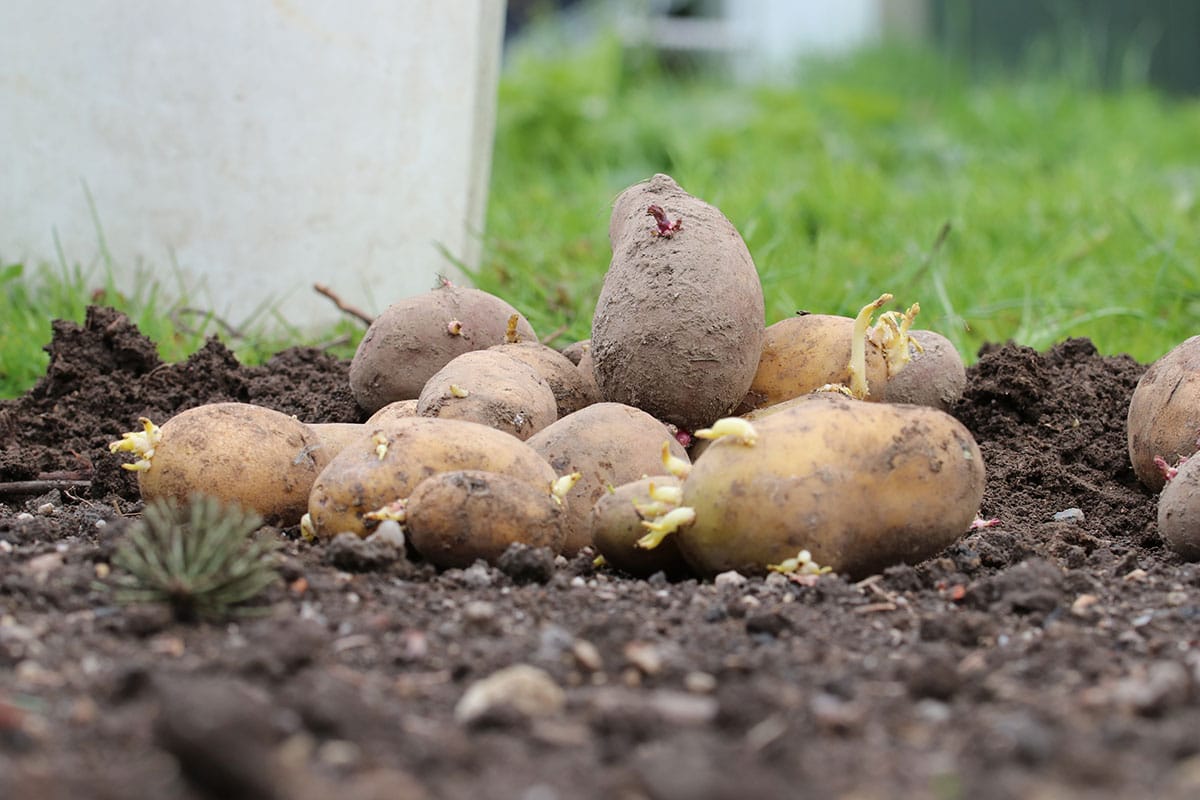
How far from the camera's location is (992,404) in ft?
10.9

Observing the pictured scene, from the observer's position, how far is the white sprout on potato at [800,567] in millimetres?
2184

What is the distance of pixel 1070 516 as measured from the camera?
2842mm

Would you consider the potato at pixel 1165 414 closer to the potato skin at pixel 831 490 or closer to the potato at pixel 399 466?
the potato skin at pixel 831 490

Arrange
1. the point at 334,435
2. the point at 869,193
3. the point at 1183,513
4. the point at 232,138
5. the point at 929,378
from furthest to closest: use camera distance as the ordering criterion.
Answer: the point at 869,193 < the point at 232,138 < the point at 929,378 < the point at 334,435 < the point at 1183,513

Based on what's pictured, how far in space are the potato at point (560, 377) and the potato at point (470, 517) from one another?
589mm

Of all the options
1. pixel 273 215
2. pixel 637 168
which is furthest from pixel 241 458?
pixel 637 168

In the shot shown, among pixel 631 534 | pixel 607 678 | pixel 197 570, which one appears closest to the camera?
pixel 607 678

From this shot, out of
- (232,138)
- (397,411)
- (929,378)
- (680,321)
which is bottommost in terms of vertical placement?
(397,411)

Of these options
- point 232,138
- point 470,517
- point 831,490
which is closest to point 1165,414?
point 831,490

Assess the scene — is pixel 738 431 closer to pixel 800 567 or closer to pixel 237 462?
pixel 800 567

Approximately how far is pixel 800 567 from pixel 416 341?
115 centimetres

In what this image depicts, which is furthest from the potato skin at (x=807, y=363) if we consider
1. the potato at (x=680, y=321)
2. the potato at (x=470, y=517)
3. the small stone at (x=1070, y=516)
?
the potato at (x=470, y=517)

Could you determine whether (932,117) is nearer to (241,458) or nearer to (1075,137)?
(1075,137)

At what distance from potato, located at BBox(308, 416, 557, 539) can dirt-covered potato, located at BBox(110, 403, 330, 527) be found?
0.17 metres
